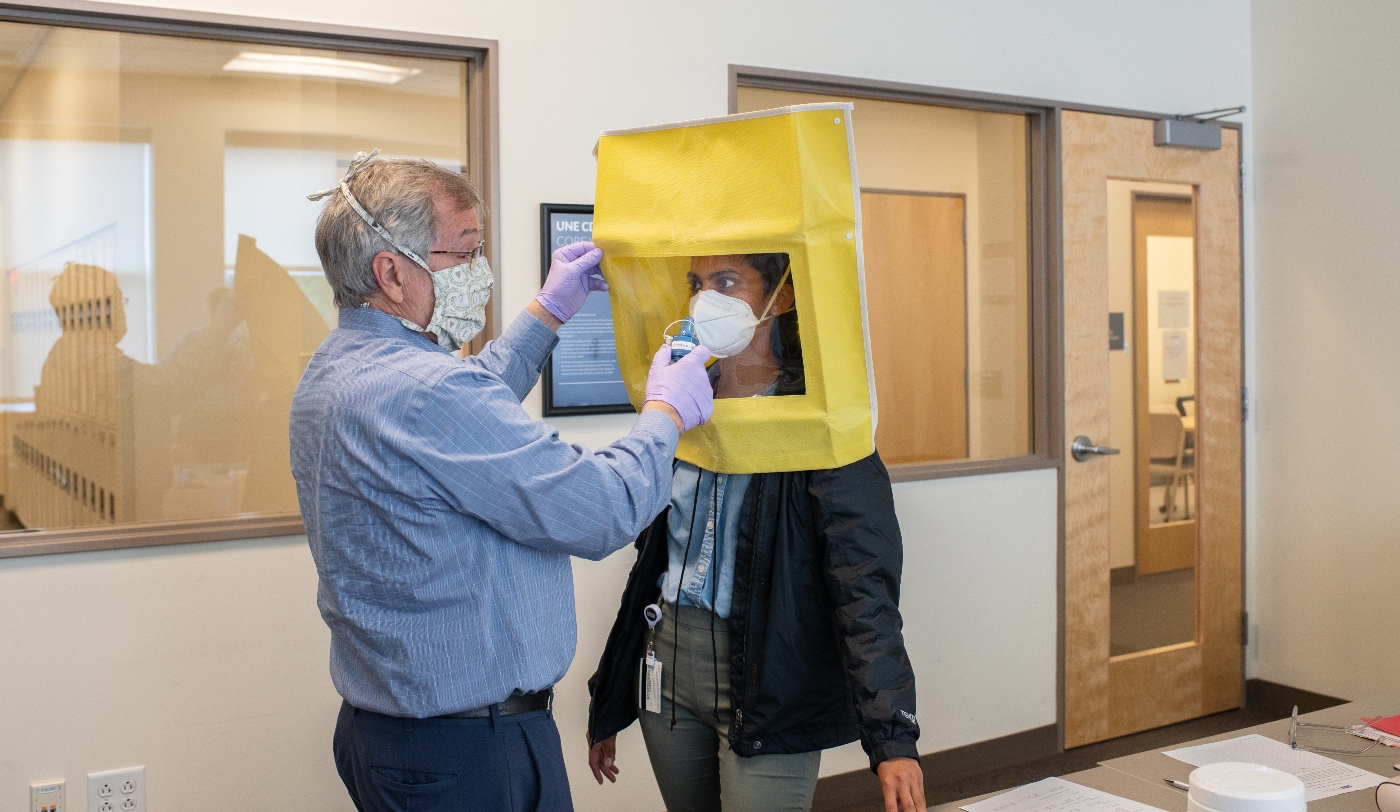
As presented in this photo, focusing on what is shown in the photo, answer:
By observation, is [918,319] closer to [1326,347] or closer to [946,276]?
[946,276]

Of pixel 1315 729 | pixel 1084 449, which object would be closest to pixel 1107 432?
pixel 1084 449

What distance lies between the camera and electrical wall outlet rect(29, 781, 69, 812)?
222 centimetres

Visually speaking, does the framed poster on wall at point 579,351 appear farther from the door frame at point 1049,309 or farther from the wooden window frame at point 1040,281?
the door frame at point 1049,309

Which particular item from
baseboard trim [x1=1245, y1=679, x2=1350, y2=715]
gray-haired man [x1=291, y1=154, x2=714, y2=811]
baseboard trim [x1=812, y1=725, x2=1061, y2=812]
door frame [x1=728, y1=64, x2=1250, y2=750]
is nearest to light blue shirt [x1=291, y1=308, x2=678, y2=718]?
gray-haired man [x1=291, y1=154, x2=714, y2=811]

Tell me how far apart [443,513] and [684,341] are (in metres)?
0.44

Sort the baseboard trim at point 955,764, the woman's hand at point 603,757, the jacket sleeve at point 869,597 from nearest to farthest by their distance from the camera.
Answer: the jacket sleeve at point 869,597 → the woman's hand at point 603,757 → the baseboard trim at point 955,764

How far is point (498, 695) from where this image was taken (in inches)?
53.4

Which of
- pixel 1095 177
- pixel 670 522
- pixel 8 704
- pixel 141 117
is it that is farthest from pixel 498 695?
pixel 1095 177

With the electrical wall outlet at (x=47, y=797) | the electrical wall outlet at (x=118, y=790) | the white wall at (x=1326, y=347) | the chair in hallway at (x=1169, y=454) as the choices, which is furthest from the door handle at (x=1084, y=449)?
the electrical wall outlet at (x=47, y=797)

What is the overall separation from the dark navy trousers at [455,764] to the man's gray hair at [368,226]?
0.58m

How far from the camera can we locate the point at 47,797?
7.29ft

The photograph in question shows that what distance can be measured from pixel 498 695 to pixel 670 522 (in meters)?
0.44

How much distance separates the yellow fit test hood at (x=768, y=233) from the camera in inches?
55.8

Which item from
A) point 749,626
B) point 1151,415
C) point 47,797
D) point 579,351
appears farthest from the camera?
point 1151,415
